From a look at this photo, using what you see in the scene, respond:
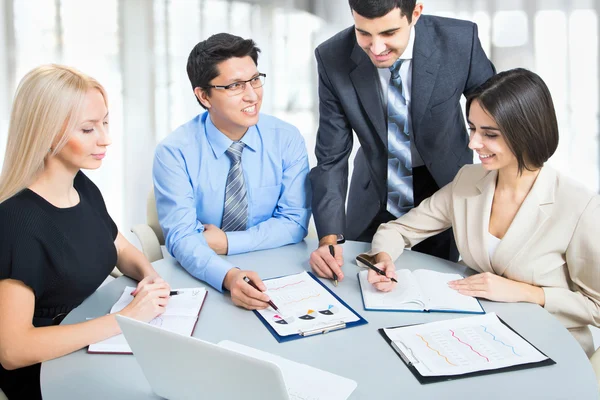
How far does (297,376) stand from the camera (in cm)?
120

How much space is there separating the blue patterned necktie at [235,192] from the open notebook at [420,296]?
2.05 feet

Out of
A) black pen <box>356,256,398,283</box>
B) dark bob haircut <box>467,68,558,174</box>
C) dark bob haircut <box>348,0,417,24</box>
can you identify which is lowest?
black pen <box>356,256,398,283</box>

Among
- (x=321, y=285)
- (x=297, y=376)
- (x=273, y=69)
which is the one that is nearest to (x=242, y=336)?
(x=297, y=376)

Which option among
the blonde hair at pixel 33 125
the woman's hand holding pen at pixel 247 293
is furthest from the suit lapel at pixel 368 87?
the blonde hair at pixel 33 125

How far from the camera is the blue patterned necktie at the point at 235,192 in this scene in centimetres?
215

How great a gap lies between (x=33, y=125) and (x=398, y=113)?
1.20m

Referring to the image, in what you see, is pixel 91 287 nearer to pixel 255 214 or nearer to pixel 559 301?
pixel 255 214

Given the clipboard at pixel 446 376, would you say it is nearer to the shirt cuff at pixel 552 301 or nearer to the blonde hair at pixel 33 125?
the shirt cuff at pixel 552 301

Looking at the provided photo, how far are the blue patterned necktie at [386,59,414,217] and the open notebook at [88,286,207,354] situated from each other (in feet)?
2.92

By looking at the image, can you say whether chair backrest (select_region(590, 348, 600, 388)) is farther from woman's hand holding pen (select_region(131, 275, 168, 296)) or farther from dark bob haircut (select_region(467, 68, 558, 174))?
woman's hand holding pen (select_region(131, 275, 168, 296))

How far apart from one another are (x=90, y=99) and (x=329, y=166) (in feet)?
3.04

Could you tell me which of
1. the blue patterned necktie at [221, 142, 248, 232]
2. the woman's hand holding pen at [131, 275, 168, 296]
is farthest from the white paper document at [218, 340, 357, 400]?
the blue patterned necktie at [221, 142, 248, 232]

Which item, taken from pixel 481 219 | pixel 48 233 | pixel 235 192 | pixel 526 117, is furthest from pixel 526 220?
pixel 48 233

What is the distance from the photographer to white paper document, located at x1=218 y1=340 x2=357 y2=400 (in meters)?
1.13
